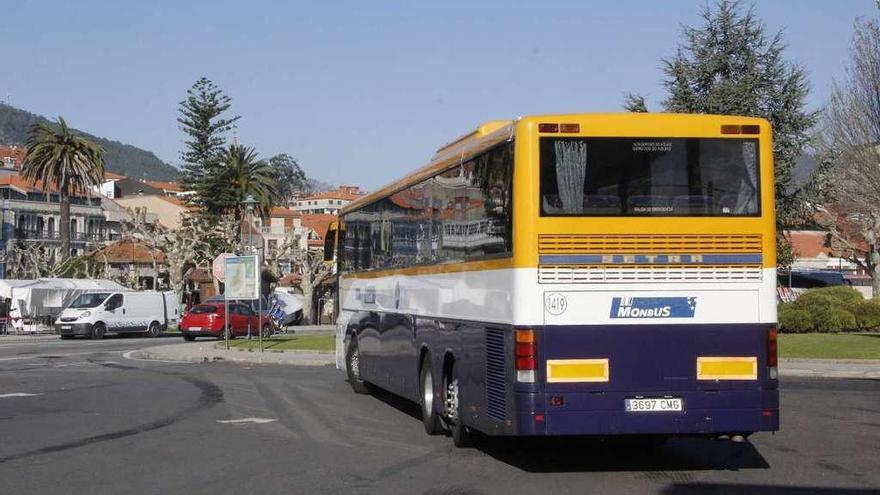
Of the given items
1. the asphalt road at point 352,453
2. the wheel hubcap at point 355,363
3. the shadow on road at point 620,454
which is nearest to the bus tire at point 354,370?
the wheel hubcap at point 355,363

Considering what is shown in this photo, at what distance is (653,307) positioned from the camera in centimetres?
1070

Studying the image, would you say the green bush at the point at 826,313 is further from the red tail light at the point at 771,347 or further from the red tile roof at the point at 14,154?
the red tile roof at the point at 14,154

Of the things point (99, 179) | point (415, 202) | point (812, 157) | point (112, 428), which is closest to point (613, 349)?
point (415, 202)

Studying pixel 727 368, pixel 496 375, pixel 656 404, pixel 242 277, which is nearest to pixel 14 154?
pixel 242 277

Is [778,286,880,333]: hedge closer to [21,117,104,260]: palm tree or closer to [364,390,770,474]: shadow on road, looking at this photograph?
[364,390,770,474]: shadow on road

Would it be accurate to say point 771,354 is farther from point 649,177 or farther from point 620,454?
point 620,454

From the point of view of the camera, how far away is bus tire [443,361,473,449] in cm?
1263

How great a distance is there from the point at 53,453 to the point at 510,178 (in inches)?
232

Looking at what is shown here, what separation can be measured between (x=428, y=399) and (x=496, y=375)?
2957 mm

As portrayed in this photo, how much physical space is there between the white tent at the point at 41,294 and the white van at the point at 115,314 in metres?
9.36

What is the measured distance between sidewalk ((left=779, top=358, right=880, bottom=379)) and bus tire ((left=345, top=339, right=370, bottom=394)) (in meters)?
9.37

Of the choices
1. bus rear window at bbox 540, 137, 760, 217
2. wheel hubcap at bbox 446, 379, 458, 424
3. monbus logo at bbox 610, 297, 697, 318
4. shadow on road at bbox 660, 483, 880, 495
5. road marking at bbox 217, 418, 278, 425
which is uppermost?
bus rear window at bbox 540, 137, 760, 217

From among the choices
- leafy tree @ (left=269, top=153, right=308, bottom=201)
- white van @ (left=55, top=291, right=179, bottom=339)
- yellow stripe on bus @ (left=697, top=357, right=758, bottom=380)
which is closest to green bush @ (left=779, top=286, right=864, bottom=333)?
yellow stripe on bus @ (left=697, top=357, right=758, bottom=380)

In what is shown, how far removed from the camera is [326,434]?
14234 mm
